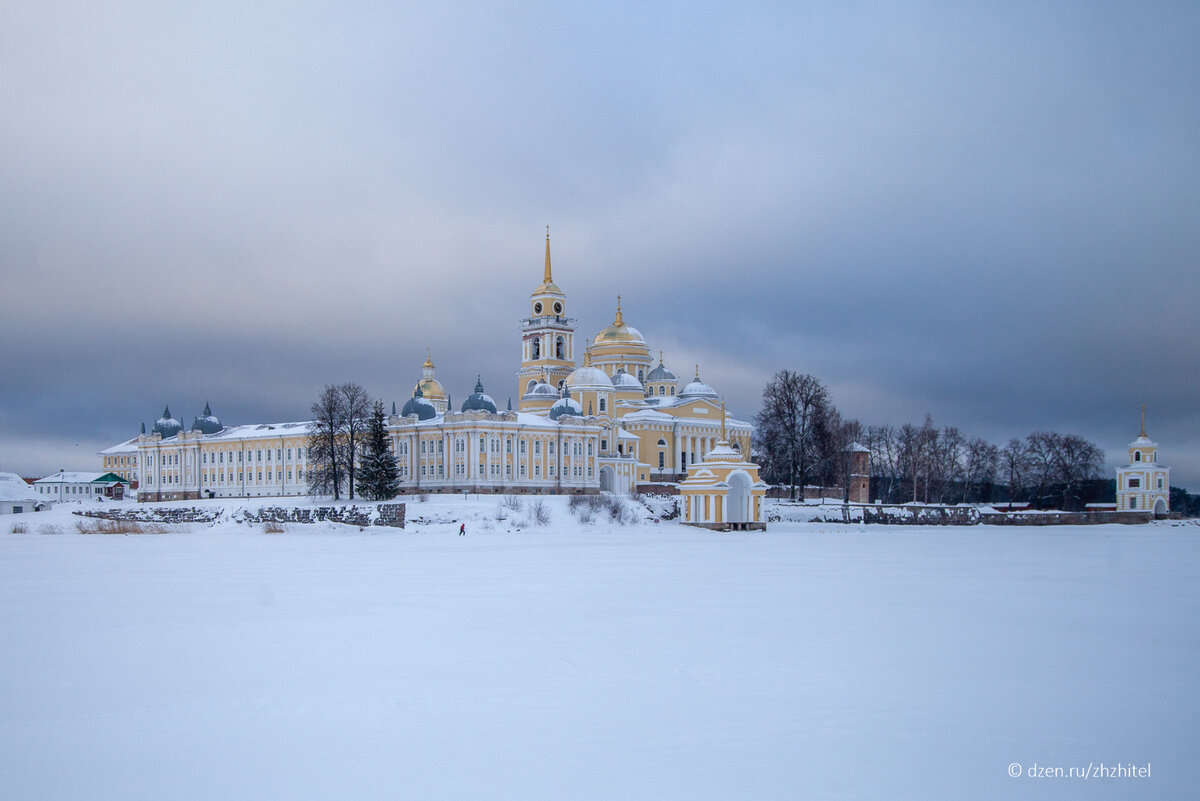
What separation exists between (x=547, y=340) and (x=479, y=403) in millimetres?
26131

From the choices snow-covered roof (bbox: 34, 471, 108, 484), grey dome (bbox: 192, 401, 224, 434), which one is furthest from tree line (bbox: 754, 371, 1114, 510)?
snow-covered roof (bbox: 34, 471, 108, 484)

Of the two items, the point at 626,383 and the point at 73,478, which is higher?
the point at 626,383

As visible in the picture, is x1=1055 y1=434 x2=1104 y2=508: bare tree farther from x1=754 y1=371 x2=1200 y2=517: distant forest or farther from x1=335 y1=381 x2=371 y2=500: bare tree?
x1=335 y1=381 x2=371 y2=500: bare tree

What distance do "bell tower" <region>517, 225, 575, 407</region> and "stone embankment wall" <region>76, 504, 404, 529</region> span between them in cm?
3622

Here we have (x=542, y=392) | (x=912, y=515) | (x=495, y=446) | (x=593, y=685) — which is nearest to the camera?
(x=593, y=685)

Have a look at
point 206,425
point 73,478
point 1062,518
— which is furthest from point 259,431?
point 1062,518

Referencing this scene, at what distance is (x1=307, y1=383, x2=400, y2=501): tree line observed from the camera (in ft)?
209

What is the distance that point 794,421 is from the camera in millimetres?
73812

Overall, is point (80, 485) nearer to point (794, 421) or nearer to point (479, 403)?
A: point (479, 403)

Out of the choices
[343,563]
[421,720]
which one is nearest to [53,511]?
[343,563]

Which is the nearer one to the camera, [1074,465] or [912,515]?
[912,515]

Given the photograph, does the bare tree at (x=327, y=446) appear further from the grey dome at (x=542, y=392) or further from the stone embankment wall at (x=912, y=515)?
the stone embankment wall at (x=912, y=515)

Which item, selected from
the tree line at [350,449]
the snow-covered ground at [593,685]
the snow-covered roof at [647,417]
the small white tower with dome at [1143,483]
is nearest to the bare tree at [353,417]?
the tree line at [350,449]

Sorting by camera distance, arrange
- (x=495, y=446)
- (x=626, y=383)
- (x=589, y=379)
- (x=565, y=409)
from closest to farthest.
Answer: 1. (x=495, y=446)
2. (x=565, y=409)
3. (x=589, y=379)
4. (x=626, y=383)
